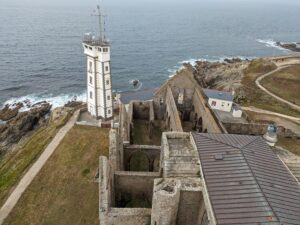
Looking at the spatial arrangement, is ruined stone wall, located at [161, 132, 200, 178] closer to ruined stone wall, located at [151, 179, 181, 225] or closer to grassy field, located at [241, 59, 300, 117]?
ruined stone wall, located at [151, 179, 181, 225]

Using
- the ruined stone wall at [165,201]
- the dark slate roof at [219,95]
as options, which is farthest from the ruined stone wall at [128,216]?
the dark slate roof at [219,95]

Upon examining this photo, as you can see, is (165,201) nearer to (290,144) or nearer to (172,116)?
(172,116)

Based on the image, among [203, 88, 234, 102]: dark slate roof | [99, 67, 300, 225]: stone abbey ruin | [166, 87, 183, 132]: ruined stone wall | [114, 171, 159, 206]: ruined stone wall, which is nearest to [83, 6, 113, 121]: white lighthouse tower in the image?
[166, 87, 183, 132]: ruined stone wall

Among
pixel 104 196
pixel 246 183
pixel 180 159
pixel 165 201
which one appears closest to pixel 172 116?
pixel 180 159

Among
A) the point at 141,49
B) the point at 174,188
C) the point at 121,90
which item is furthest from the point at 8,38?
the point at 174,188

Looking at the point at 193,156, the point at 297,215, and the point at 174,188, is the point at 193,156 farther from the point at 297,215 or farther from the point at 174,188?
the point at 297,215

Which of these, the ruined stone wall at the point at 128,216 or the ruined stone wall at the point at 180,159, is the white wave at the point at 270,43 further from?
the ruined stone wall at the point at 128,216
